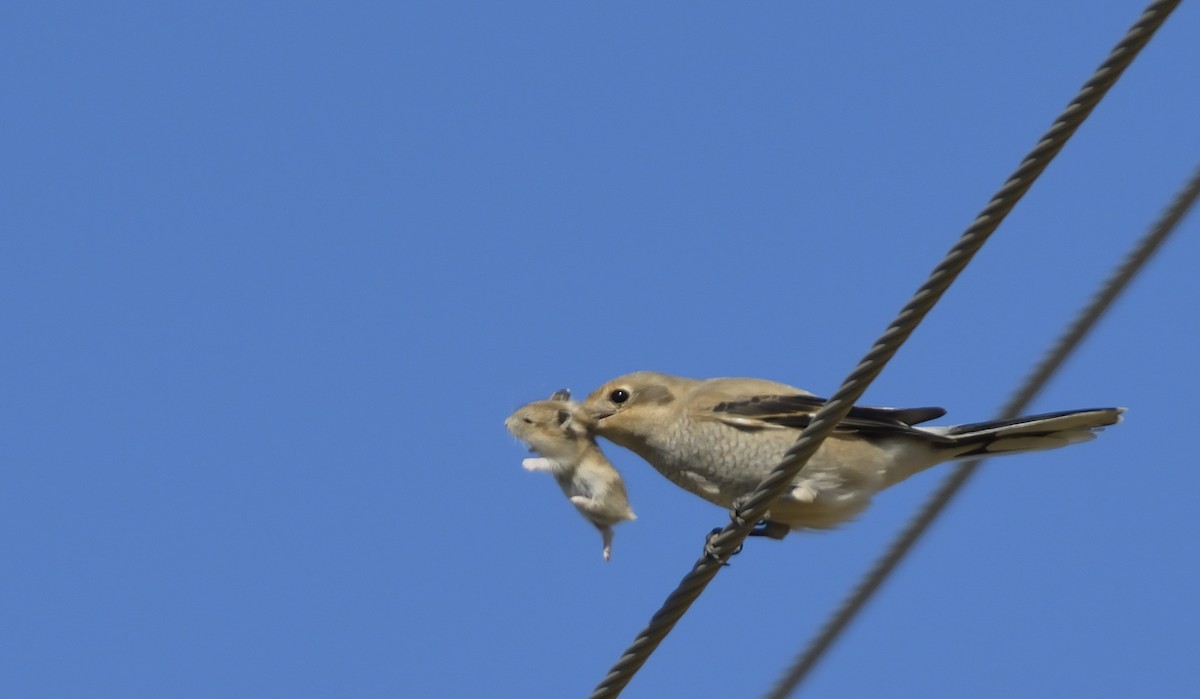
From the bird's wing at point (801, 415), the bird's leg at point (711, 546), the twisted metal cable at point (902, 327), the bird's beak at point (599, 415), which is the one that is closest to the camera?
the twisted metal cable at point (902, 327)

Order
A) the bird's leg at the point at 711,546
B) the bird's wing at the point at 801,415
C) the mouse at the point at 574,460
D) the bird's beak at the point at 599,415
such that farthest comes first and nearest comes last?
the bird's beak at the point at 599,415
the mouse at the point at 574,460
the bird's wing at the point at 801,415
the bird's leg at the point at 711,546

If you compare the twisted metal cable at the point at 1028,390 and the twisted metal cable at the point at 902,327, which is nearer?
the twisted metal cable at the point at 902,327

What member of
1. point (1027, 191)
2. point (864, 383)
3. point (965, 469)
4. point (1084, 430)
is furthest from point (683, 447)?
point (1027, 191)

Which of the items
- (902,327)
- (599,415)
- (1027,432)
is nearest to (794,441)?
(1027,432)

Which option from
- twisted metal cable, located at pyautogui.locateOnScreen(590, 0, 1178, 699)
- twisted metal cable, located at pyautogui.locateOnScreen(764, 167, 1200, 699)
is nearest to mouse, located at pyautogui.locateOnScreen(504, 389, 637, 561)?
twisted metal cable, located at pyautogui.locateOnScreen(764, 167, 1200, 699)

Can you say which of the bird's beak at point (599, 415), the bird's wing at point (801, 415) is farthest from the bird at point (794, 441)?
the bird's beak at point (599, 415)

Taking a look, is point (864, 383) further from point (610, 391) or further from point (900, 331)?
point (610, 391)

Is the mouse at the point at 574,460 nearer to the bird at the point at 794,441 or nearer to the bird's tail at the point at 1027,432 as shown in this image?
the bird at the point at 794,441

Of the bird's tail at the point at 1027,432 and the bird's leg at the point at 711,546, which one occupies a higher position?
the bird's tail at the point at 1027,432
